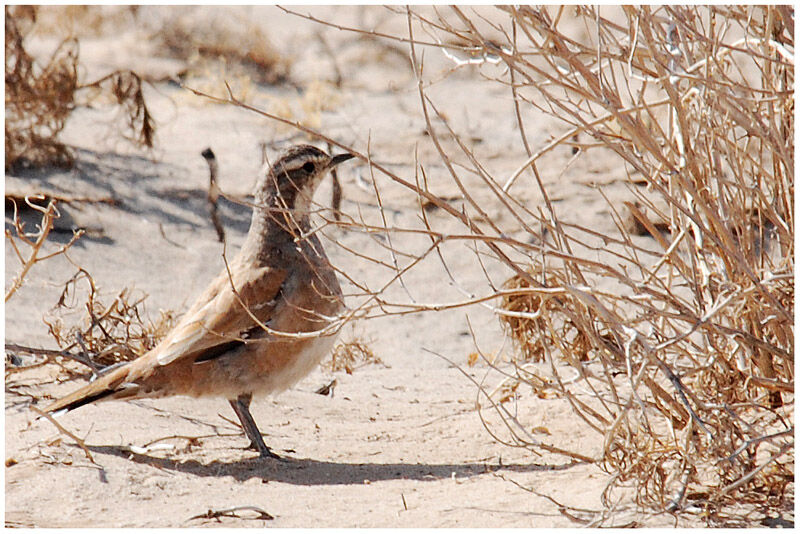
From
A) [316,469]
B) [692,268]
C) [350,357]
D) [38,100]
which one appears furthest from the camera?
[38,100]

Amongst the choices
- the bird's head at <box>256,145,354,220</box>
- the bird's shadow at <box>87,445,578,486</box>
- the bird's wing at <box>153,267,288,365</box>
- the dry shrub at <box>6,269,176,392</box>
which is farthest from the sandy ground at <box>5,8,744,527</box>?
the bird's head at <box>256,145,354,220</box>

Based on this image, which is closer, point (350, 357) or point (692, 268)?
point (692, 268)

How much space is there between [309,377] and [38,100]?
3.73 m

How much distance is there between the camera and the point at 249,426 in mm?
4809

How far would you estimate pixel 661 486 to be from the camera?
136 inches

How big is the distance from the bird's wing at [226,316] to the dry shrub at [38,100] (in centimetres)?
392

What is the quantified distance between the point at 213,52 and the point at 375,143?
305 centimetres

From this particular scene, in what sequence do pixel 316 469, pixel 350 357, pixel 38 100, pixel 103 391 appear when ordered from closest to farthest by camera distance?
pixel 316 469 → pixel 103 391 → pixel 350 357 → pixel 38 100

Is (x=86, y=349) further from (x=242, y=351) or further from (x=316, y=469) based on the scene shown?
(x=316, y=469)

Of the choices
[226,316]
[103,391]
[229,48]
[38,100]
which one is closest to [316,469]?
[226,316]

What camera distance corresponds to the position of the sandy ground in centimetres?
400

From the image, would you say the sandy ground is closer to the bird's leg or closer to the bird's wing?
the bird's leg

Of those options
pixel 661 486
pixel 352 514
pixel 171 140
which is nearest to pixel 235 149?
pixel 171 140

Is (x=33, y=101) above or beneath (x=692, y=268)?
above
